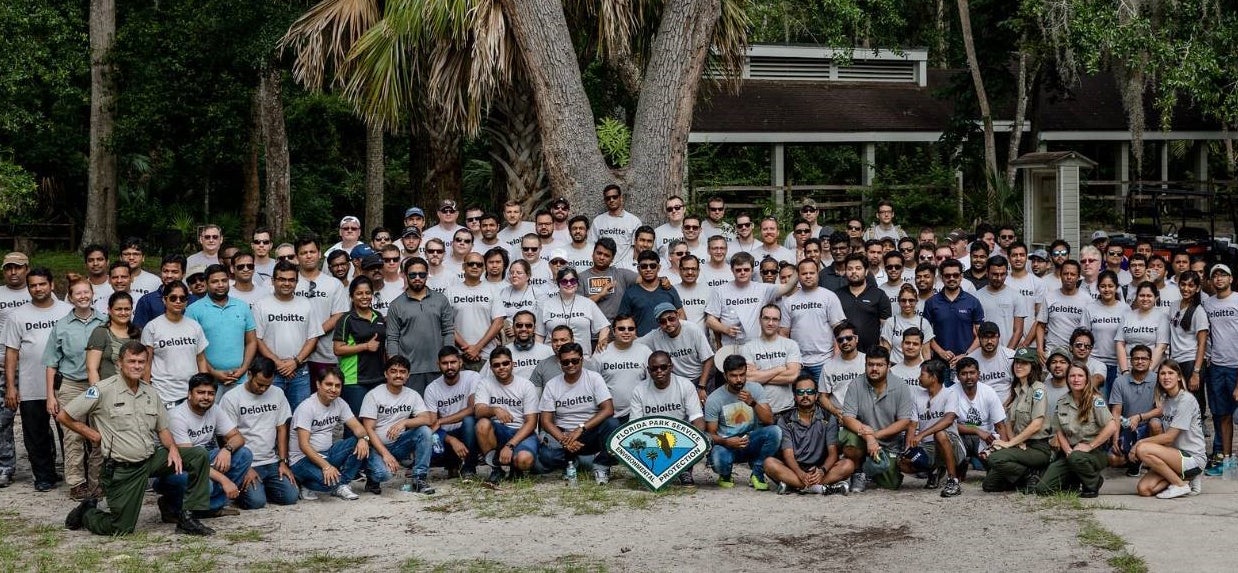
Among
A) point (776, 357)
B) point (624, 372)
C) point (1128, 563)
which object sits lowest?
point (1128, 563)

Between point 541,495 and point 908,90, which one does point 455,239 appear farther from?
point 908,90

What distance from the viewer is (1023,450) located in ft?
34.1

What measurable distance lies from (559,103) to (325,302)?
4.79 metres

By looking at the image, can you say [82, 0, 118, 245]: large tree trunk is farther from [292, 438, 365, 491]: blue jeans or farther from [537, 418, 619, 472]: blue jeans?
[537, 418, 619, 472]: blue jeans

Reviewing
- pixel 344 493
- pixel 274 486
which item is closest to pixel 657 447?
pixel 344 493

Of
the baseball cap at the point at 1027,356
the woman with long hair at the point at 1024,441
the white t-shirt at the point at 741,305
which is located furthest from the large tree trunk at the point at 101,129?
the woman with long hair at the point at 1024,441

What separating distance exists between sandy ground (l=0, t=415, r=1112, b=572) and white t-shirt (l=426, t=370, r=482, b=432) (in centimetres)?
58

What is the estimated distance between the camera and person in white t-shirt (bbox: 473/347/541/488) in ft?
35.7

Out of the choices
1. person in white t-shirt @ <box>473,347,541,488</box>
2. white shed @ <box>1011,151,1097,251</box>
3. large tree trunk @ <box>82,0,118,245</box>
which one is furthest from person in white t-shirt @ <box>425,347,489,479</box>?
large tree trunk @ <box>82,0,118,245</box>

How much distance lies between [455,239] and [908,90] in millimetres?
21288

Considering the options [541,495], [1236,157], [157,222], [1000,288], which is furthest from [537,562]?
[1236,157]

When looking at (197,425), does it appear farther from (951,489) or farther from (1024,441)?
(1024,441)

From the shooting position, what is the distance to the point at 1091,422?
10406 mm

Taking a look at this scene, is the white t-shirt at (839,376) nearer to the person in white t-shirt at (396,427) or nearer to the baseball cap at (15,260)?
the person in white t-shirt at (396,427)
